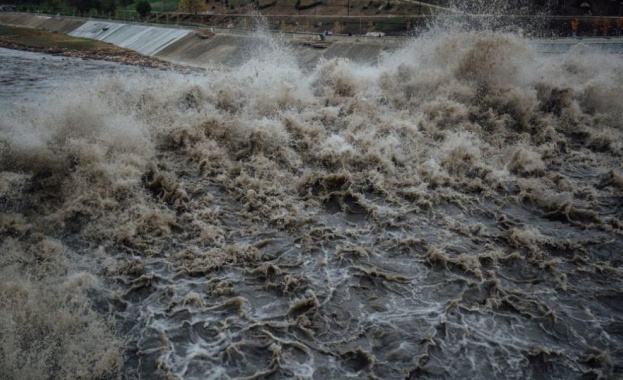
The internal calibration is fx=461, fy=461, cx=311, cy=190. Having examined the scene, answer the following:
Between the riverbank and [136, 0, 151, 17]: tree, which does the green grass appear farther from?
[136, 0, 151, 17]: tree

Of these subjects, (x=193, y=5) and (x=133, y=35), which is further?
(x=193, y=5)

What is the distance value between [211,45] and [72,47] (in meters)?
15.9

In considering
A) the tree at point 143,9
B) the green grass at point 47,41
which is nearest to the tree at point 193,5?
the tree at point 143,9

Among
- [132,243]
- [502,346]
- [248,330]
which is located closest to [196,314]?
[248,330]

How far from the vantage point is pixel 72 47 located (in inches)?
1842

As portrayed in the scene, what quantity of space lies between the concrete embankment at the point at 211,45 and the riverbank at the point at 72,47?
6.26ft

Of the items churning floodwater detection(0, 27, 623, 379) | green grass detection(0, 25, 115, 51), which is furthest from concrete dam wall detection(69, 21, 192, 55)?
churning floodwater detection(0, 27, 623, 379)

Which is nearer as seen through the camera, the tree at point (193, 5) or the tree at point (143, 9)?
the tree at point (193, 5)

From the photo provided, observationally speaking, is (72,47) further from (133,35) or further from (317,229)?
(317,229)

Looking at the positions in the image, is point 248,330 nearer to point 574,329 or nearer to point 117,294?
point 117,294

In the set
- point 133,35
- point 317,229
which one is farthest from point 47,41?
point 317,229

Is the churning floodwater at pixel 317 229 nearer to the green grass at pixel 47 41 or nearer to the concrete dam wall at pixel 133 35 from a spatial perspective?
the concrete dam wall at pixel 133 35

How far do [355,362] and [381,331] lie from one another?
641 mm

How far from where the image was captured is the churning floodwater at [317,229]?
606cm
